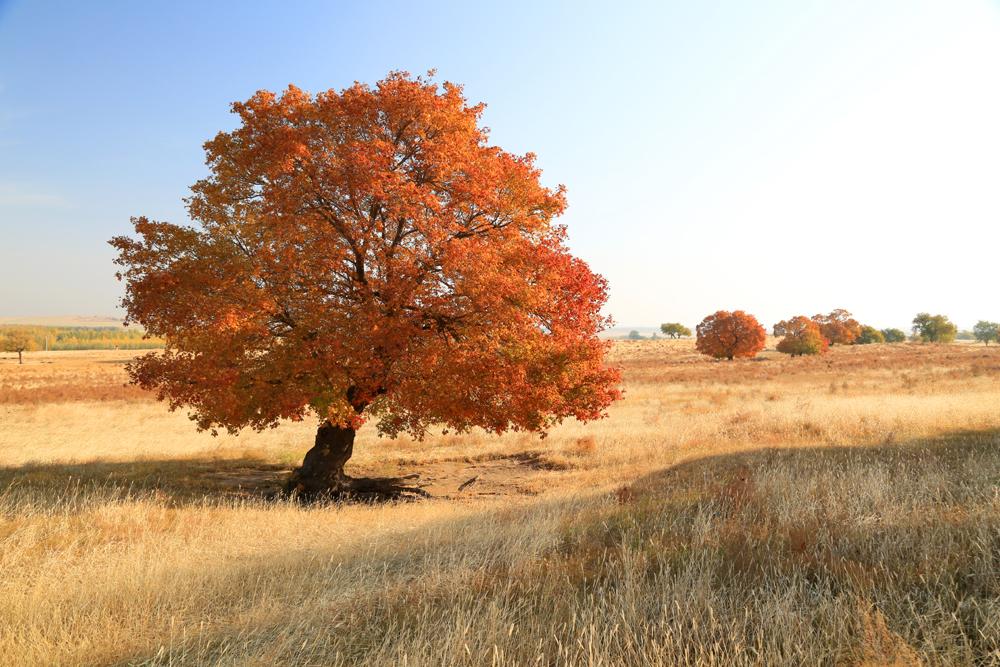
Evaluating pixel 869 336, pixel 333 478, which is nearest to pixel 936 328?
pixel 869 336

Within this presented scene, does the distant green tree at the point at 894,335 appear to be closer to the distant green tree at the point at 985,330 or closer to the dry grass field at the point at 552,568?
the distant green tree at the point at 985,330

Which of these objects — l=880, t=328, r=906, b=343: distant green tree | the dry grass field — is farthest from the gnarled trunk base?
l=880, t=328, r=906, b=343: distant green tree

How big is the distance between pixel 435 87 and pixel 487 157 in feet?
6.39

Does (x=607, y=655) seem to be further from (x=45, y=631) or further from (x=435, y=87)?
(x=435, y=87)

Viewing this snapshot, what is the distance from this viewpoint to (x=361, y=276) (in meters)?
13.4

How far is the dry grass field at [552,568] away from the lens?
171 inches

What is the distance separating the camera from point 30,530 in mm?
8555

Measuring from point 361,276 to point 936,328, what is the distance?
459ft

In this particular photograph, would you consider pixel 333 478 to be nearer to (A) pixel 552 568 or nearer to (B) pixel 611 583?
(A) pixel 552 568

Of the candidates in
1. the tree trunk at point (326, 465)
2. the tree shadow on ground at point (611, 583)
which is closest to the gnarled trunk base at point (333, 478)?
the tree trunk at point (326, 465)

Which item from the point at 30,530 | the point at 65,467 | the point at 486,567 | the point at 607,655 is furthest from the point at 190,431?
the point at 607,655

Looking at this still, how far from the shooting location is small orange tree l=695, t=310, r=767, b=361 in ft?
275

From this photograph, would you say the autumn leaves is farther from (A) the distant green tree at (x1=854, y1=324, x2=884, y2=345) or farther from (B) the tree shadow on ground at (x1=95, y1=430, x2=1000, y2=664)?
(B) the tree shadow on ground at (x1=95, y1=430, x2=1000, y2=664)

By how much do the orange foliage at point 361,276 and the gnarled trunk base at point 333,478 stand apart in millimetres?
2467
